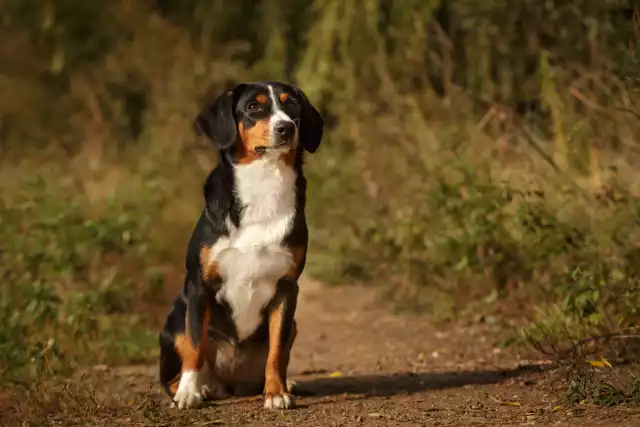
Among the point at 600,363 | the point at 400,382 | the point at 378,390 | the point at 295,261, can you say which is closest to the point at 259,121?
the point at 295,261

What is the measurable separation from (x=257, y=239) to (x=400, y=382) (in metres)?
1.38

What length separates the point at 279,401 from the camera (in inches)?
202

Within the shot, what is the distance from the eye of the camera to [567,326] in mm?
6297

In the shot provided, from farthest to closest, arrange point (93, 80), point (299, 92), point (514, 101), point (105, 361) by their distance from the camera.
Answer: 1. point (93, 80)
2. point (514, 101)
3. point (105, 361)
4. point (299, 92)

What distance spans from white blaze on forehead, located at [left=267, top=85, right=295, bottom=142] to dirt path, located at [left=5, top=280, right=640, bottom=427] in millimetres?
1342

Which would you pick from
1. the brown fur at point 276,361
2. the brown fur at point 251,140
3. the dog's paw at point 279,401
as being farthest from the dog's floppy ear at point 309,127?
the dog's paw at point 279,401

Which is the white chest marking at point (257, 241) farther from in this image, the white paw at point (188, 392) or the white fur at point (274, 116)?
the white paw at point (188, 392)

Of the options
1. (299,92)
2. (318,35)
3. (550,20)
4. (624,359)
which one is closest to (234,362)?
(299,92)

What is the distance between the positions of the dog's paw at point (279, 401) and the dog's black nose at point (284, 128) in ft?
4.08

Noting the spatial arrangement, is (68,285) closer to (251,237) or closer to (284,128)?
(251,237)

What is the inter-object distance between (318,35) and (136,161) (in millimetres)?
2354

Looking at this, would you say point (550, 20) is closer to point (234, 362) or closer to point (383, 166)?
point (383, 166)

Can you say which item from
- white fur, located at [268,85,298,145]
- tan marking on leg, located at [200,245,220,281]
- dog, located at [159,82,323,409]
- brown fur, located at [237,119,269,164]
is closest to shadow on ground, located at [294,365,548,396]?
dog, located at [159,82,323,409]

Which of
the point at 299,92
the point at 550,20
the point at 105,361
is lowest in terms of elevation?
the point at 105,361
